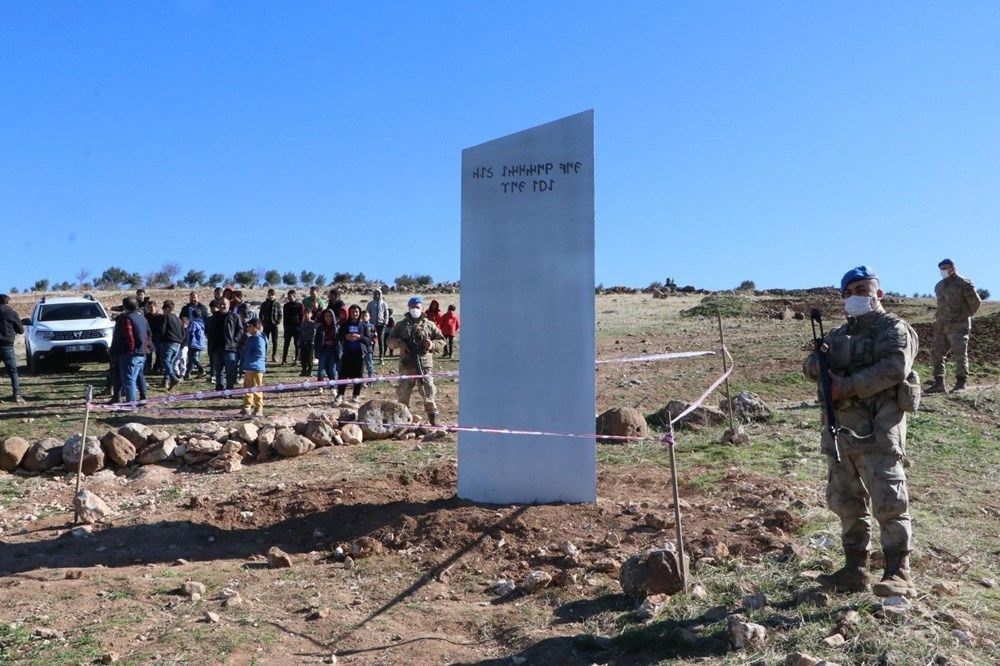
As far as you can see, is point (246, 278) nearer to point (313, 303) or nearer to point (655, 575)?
point (313, 303)

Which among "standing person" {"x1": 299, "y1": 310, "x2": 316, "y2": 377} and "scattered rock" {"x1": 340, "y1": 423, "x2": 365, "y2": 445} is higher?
"standing person" {"x1": 299, "y1": 310, "x2": 316, "y2": 377}

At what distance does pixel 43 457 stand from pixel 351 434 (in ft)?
11.8

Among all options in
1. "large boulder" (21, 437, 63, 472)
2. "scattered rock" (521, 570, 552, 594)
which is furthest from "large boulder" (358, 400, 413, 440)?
"scattered rock" (521, 570, 552, 594)

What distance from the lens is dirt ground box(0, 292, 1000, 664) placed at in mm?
5629

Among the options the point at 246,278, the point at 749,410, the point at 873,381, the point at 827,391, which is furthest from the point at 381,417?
the point at 246,278

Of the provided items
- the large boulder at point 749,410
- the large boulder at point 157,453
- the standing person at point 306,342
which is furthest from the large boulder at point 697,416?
the standing person at point 306,342

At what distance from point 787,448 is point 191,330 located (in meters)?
11.7

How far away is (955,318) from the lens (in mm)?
14555

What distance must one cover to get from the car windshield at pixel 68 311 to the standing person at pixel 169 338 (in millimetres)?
4359

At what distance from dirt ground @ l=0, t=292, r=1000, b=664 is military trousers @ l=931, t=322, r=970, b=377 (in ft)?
8.54

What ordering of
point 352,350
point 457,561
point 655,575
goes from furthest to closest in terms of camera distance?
point 352,350 → point 457,561 → point 655,575

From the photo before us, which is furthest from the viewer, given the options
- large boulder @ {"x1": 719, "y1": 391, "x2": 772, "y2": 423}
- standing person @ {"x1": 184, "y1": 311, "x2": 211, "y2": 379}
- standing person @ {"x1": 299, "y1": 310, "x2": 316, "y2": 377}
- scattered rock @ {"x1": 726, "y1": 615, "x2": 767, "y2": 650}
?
standing person @ {"x1": 299, "y1": 310, "x2": 316, "y2": 377}

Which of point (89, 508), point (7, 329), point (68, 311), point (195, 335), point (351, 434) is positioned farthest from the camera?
Answer: point (68, 311)

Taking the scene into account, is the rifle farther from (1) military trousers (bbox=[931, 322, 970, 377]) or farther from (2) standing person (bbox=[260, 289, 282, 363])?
(2) standing person (bbox=[260, 289, 282, 363])
